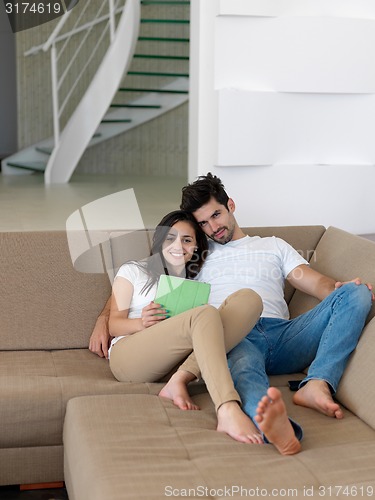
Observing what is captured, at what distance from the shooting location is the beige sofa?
191 cm

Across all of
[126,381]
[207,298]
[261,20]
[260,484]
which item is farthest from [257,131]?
[260,484]

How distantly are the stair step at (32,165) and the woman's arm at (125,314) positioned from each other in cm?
612

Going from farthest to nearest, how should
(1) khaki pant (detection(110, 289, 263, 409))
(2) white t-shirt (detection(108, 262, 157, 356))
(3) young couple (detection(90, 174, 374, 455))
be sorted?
(2) white t-shirt (detection(108, 262, 157, 356)) < (1) khaki pant (detection(110, 289, 263, 409)) < (3) young couple (detection(90, 174, 374, 455))

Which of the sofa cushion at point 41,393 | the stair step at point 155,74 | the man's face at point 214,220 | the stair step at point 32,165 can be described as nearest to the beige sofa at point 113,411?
the sofa cushion at point 41,393

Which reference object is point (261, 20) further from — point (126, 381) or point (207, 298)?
point (126, 381)

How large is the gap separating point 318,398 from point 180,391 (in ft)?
1.33

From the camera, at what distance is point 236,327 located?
101 inches

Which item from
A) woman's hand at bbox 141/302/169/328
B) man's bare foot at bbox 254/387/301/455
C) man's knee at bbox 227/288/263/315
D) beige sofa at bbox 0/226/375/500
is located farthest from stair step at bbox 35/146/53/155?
man's bare foot at bbox 254/387/301/455

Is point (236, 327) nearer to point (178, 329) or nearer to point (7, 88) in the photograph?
point (178, 329)

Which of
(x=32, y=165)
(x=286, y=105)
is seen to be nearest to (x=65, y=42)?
(x=32, y=165)

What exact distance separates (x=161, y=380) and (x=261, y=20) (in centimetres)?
273

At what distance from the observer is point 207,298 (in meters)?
2.79

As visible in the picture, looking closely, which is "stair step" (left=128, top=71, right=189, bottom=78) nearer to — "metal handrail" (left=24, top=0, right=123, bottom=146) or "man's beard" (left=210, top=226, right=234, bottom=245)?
"metal handrail" (left=24, top=0, right=123, bottom=146)

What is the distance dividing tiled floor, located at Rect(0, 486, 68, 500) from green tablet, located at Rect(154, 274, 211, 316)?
69cm
